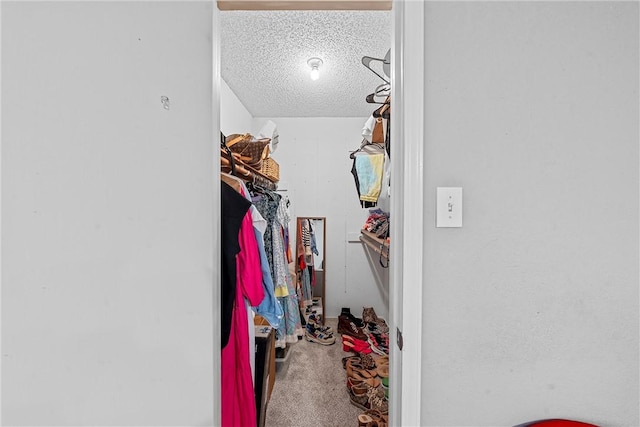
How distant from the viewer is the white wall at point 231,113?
7.83 ft

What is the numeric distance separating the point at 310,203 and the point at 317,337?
142 cm

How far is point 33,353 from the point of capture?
825 millimetres

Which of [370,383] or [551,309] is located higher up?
[551,309]

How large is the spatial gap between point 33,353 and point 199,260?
1.68 feet

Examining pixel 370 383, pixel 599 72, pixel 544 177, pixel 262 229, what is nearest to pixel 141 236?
pixel 262 229

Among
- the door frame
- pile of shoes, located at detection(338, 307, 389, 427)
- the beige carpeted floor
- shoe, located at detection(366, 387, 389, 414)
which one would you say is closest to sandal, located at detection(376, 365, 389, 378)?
pile of shoes, located at detection(338, 307, 389, 427)

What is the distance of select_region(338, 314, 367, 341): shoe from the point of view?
2874 mm

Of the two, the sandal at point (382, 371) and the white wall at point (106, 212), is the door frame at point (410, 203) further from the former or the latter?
the sandal at point (382, 371)

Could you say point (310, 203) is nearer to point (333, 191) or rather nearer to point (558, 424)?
point (333, 191)

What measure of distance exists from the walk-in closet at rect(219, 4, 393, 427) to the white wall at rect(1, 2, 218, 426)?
247 millimetres

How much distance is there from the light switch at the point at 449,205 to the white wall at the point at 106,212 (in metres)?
0.63

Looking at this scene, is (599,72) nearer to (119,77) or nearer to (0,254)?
(119,77)

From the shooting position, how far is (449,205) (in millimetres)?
795

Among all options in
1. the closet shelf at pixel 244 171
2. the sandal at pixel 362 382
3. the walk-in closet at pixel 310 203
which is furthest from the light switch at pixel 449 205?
the sandal at pixel 362 382
